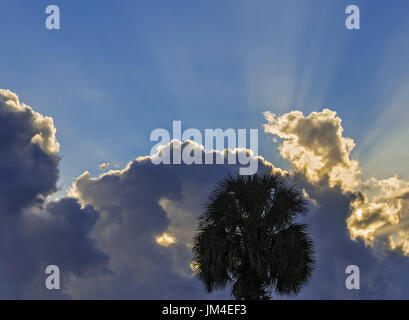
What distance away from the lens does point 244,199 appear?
22.4 metres

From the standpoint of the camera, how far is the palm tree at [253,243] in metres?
21.0

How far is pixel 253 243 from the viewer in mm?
21000

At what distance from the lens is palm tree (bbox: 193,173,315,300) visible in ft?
68.8
